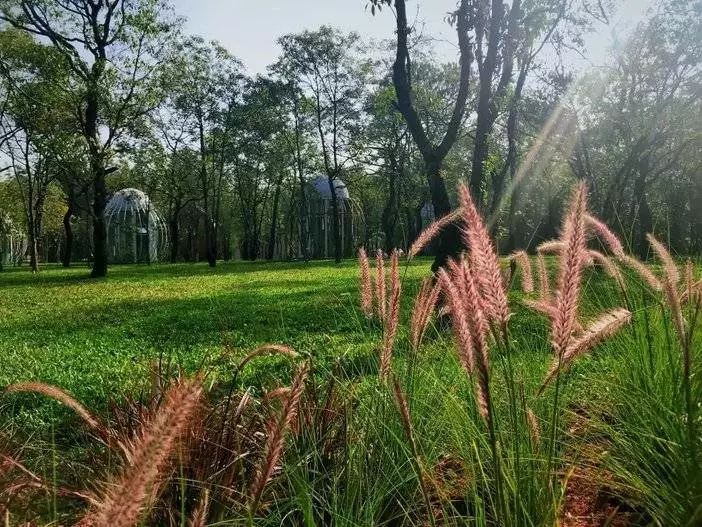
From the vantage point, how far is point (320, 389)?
304 centimetres

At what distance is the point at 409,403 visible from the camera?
2066 millimetres

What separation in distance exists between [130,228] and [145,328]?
131ft

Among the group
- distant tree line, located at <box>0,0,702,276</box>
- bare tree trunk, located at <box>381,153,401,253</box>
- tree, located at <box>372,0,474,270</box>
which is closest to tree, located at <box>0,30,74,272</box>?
distant tree line, located at <box>0,0,702,276</box>

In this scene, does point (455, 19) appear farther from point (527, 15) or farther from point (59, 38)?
point (59, 38)

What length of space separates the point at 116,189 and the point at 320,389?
54832 millimetres

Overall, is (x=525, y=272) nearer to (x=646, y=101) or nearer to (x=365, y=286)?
(x=365, y=286)

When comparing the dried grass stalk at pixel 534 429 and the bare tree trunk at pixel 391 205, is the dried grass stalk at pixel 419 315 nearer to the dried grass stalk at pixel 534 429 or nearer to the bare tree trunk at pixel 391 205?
the dried grass stalk at pixel 534 429

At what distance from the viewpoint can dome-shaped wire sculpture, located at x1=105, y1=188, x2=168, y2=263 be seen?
154 feet

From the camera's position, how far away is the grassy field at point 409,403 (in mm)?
1582

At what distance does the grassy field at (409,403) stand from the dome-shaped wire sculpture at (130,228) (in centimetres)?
3324

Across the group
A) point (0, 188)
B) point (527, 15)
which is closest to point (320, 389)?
point (527, 15)

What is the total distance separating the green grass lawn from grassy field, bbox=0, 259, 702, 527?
44 mm

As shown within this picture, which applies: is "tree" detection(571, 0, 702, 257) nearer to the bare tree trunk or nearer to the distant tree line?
the distant tree line

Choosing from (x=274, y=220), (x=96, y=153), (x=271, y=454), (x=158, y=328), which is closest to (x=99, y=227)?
(x=96, y=153)
